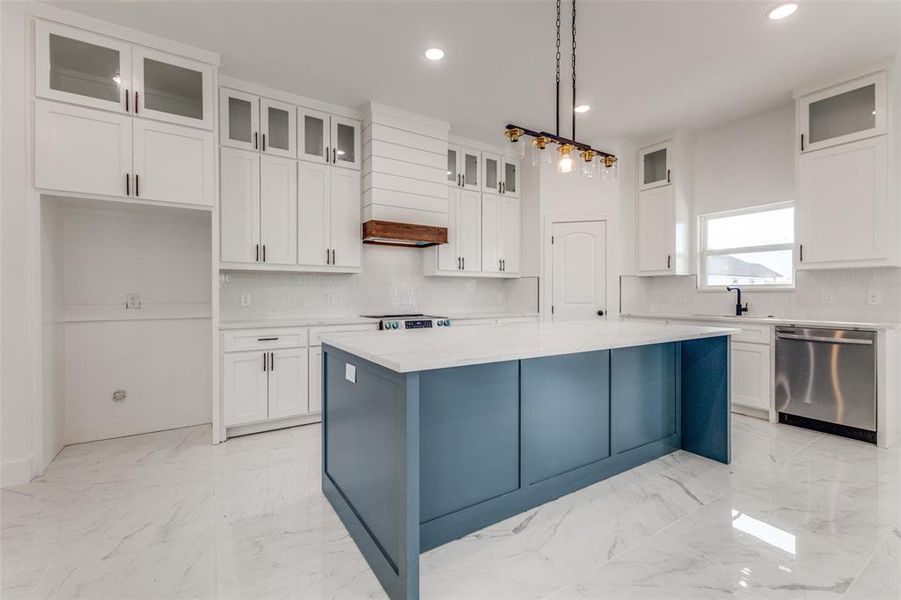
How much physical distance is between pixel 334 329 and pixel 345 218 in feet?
3.68

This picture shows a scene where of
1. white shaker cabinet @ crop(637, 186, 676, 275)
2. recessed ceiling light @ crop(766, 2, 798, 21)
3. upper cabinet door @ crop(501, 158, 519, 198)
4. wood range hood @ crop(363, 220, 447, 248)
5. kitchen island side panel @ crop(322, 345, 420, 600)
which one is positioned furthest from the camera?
upper cabinet door @ crop(501, 158, 519, 198)

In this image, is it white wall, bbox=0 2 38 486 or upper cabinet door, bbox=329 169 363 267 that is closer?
white wall, bbox=0 2 38 486

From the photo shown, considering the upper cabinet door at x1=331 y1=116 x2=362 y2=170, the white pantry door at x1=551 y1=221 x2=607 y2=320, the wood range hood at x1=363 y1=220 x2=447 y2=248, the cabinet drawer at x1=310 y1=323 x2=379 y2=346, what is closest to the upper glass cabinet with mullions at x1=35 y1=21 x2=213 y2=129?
the upper cabinet door at x1=331 y1=116 x2=362 y2=170

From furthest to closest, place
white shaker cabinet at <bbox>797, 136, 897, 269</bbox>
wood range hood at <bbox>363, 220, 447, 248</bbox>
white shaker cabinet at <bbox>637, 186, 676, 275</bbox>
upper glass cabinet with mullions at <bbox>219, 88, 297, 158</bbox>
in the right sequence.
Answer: white shaker cabinet at <bbox>637, 186, 676, 275</bbox>
wood range hood at <bbox>363, 220, 447, 248</bbox>
upper glass cabinet with mullions at <bbox>219, 88, 297, 158</bbox>
white shaker cabinet at <bbox>797, 136, 897, 269</bbox>

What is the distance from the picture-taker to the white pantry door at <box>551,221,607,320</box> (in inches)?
192

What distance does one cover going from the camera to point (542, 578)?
1.67 meters

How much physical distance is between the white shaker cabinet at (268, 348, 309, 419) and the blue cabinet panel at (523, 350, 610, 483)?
2.20 meters

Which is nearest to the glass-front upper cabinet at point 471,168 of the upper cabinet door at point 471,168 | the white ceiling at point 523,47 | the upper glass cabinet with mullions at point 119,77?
the upper cabinet door at point 471,168

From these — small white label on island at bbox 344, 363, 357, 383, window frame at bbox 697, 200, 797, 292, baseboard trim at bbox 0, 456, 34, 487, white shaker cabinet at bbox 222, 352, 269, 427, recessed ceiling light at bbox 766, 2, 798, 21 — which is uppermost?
recessed ceiling light at bbox 766, 2, 798, 21

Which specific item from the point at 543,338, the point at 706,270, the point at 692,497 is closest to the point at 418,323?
the point at 543,338

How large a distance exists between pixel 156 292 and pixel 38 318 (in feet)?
2.94

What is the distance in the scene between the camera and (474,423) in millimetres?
1938

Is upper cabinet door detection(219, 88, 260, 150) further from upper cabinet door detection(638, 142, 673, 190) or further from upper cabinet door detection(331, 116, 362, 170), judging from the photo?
upper cabinet door detection(638, 142, 673, 190)

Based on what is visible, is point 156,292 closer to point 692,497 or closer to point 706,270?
point 692,497
